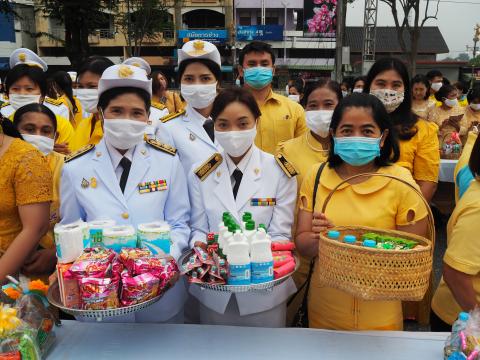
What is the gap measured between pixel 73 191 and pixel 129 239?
2.11 ft

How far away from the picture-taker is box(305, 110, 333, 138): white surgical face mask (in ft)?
9.53

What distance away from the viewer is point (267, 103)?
12.4 feet

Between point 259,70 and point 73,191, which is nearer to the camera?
point 73,191

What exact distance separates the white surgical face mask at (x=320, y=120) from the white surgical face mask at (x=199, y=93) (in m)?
0.76

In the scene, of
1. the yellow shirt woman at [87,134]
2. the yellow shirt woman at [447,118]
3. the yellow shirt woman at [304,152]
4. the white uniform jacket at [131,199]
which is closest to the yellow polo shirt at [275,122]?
the yellow shirt woman at [304,152]

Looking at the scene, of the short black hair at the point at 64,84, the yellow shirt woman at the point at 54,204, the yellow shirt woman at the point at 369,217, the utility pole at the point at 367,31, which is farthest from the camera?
the utility pole at the point at 367,31

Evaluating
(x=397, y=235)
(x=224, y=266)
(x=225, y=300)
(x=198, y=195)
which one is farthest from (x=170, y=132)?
(x=397, y=235)

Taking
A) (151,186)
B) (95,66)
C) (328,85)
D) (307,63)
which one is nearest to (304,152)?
(328,85)

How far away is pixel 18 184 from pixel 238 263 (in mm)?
1146

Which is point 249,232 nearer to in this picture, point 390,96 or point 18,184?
point 18,184

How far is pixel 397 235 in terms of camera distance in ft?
6.16

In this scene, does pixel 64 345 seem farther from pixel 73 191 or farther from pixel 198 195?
pixel 198 195

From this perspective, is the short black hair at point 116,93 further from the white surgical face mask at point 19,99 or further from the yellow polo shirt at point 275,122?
the white surgical face mask at point 19,99

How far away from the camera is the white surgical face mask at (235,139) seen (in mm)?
2299
